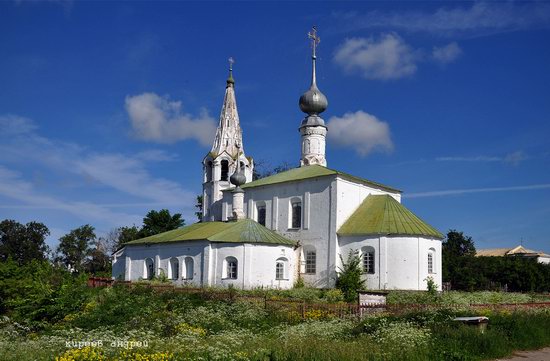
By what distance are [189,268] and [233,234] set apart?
3.48 m

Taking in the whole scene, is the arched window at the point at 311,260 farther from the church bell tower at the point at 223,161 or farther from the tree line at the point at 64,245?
the tree line at the point at 64,245

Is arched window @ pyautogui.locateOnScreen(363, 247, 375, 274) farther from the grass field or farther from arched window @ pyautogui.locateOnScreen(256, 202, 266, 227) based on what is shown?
the grass field

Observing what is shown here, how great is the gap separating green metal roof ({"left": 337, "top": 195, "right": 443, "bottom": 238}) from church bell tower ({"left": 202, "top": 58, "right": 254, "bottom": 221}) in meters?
10.5

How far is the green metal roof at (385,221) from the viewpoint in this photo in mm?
30000

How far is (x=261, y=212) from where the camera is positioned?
36062 mm

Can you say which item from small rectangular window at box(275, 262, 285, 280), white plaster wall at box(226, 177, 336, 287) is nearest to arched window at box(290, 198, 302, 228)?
white plaster wall at box(226, 177, 336, 287)

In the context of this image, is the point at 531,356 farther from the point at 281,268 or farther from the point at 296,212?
the point at 296,212

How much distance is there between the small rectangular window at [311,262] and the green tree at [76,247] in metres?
39.0

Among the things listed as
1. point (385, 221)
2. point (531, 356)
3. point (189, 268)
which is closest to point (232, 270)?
point (189, 268)

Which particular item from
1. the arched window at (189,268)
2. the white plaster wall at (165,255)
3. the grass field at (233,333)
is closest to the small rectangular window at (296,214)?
the white plaster wall at (165,255)

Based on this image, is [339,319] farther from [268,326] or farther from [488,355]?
[488,355]

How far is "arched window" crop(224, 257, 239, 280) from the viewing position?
30.6 m

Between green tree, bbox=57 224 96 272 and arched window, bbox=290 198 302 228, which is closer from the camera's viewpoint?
arched window, bbox=290 198 302 228

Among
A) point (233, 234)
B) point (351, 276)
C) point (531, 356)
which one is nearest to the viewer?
point (531, 356)
